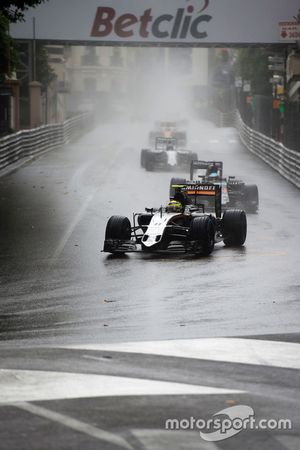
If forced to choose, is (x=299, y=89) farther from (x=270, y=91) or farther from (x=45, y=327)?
(x=45, y=327)

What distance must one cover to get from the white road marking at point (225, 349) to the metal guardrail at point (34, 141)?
3062 cm

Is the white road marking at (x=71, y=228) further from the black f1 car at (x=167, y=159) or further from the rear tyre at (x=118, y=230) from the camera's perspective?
the black f1 car at (x=167, y=159)

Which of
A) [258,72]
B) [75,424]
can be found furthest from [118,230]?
[258,72]

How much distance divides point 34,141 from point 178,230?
31.5 metres

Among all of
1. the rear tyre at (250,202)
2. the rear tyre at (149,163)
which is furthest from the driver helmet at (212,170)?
the rear tyre at (149,163)

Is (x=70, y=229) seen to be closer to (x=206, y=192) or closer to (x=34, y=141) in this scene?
(x=206, y=192)

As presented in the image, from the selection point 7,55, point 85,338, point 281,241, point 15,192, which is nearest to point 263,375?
point 85,338

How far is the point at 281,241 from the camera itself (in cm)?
2150

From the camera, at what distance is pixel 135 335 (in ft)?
37.2

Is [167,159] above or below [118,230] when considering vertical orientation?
below

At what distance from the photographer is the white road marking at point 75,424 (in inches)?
283

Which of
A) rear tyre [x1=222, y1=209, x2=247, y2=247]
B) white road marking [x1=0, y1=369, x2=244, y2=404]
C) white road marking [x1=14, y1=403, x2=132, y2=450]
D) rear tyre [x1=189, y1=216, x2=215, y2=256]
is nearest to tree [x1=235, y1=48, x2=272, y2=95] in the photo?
rear tyre [x1=222, y1=209, x2=247, y2=247]

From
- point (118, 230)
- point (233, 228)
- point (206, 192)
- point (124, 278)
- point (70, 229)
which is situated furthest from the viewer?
point (70, 229)

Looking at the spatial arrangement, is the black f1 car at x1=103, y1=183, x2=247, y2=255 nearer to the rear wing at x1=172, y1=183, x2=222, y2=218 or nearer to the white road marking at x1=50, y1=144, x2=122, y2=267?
the white road marking at x1=50, y1=144, x2=122, y2=267
